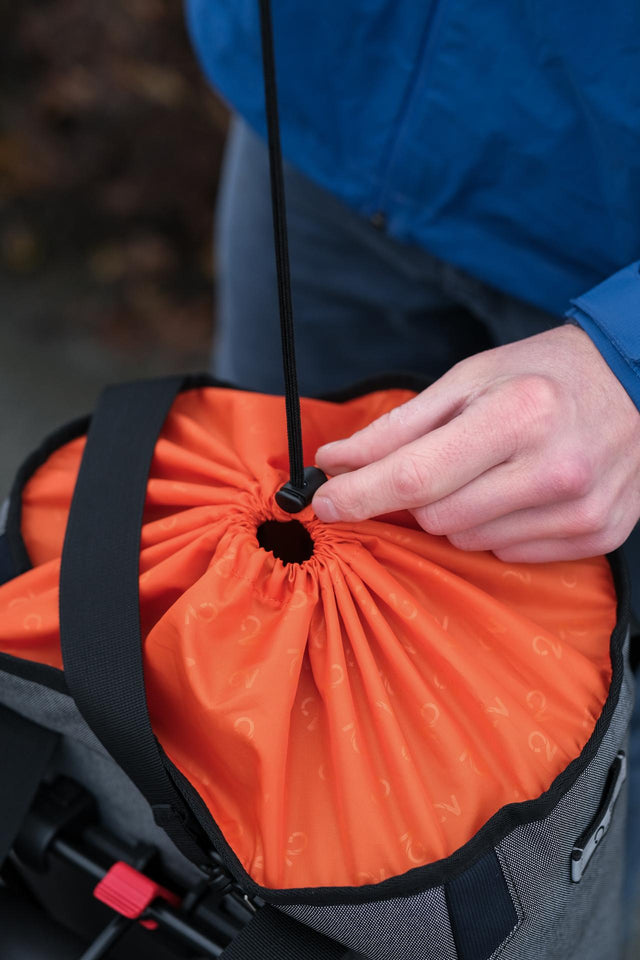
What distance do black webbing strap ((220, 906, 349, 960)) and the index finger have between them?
0.92 feet

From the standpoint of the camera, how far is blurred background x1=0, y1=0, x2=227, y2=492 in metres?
1.88

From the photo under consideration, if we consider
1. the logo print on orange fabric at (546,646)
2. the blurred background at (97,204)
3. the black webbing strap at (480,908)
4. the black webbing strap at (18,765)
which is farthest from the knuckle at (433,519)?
the blurred background at (97,204)

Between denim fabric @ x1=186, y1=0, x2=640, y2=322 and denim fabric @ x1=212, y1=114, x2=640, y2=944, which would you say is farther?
denim fabric @ x1=212, y1=114, x2=640, y2=944

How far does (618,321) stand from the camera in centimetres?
58

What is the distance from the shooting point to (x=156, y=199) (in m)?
2.06

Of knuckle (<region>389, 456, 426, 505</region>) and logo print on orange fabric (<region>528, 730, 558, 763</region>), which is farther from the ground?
knuckle (<region>389, 456, 426, 505</region>)

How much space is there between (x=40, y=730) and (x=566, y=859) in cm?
40

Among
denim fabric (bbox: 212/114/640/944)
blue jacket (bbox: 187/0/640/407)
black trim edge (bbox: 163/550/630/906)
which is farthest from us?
denim fabric (bbox: 212/114/640/944)

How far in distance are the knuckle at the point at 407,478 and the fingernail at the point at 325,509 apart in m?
0.05

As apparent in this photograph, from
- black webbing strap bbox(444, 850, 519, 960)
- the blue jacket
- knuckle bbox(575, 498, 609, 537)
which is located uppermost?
the blue jacket

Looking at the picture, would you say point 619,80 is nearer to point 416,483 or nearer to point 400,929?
point 416,483

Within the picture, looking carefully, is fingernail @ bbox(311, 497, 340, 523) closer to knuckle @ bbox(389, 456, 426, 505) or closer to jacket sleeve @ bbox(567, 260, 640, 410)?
knuckle @ bbox(389, 456, 426, 505)

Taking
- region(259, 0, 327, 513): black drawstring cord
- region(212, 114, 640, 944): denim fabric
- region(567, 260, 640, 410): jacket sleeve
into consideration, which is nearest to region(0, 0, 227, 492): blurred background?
region(212, 114, 640, 944): denim fabric

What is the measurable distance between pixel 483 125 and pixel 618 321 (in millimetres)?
249
